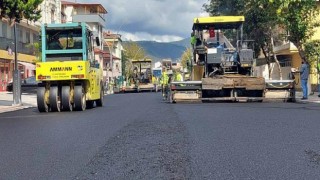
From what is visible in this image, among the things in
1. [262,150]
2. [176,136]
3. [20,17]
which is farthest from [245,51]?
[262,150]

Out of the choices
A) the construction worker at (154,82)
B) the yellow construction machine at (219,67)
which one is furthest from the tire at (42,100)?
the construction worker at (154,82)

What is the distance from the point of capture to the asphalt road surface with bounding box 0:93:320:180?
656cm

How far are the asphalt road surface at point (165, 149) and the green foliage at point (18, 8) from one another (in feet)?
28.7

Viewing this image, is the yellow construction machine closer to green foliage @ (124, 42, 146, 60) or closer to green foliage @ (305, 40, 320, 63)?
green foliage @ (305, 40, 320, 63)

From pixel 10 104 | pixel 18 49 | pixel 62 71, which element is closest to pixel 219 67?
pixel 62 71

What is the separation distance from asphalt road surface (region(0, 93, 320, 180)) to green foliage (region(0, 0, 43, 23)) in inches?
344

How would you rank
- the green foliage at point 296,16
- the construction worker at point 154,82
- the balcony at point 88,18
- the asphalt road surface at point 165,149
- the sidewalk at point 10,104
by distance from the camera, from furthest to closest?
the balcony at point 88,18, the construction worker at point 154,82, the green foliage at point 296,16, the sidewalk at point 10,104, the asphalt road surface at point 165,149

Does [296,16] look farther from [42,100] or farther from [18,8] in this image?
[42,100]

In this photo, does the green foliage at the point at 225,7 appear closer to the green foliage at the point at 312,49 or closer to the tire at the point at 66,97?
the green foliage at the point at 312,49

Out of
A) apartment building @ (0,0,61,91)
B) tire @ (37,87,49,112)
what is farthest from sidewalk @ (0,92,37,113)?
apartment building @ (0,0,61,91)

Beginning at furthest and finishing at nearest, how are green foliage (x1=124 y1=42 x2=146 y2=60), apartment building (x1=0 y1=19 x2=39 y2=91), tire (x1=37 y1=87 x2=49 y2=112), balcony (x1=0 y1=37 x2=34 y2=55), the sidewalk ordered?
1. green foliage (x1=124 y1=42 x2=146 y2=60)
2. apartment building (x1=0 y1=19 x2=39 y2=91)
3. balcony (x1=0 y1=37 x2=34 y2=55)
4. the sidewalk
5. tire (x1=37 y1=87 x2=49 y2=112)

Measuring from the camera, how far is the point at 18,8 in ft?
67.8

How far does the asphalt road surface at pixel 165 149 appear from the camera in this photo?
6.56 m

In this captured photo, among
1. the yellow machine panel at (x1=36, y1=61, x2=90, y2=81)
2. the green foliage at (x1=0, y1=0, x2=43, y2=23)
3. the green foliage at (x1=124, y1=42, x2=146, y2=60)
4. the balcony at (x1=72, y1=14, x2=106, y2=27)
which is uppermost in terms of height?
the balcony at (x1=72, y1=14, x2=106, y2=27)
